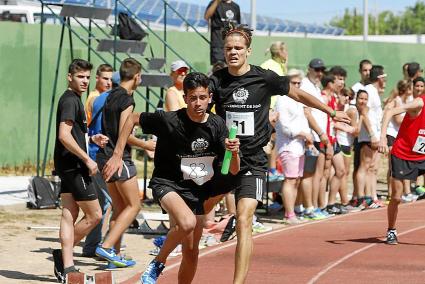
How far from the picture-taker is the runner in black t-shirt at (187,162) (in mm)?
9188

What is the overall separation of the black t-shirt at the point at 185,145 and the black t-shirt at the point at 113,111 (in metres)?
1.96

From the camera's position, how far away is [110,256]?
1134 centimetres

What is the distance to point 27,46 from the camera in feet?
69.5

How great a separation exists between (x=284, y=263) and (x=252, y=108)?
2.44 m

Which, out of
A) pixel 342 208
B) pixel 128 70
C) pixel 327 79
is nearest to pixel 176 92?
pixel 128 70

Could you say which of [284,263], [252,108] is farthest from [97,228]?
[252,108]

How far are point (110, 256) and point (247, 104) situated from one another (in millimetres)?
2366

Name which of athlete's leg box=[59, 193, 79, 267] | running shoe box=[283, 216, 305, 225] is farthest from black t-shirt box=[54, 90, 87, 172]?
running shoe box=[283, 216, 305, 225]

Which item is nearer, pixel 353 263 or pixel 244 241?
pixel 244 241

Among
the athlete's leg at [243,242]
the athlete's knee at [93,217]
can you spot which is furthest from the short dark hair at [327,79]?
the athlete's leg at [243,242]

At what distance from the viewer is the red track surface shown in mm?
10992

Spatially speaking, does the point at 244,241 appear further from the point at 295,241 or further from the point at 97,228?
the point at 295,241

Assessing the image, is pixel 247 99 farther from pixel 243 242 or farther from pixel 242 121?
pixel 243 242

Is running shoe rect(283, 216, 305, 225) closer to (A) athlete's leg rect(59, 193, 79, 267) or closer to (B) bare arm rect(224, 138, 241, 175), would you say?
(A) athlete's leg rect(59, 193, 79, 267)
